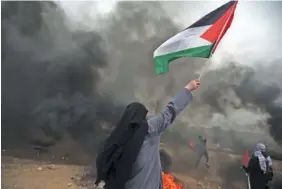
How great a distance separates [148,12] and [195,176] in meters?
1.86

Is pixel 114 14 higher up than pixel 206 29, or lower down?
higher up

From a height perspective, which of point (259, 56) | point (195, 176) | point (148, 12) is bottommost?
point (195, 176)

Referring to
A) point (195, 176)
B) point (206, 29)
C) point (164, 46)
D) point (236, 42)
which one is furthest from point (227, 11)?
point (195, 176)

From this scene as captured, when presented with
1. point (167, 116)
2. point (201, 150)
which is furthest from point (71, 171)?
point (167, 116)

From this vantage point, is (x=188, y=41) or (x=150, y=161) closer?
(x=150, y=161)

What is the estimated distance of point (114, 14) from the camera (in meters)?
5.29

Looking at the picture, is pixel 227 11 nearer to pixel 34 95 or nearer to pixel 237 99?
pixel 237 99

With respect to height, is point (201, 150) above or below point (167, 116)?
above

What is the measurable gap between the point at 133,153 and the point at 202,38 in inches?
60.6

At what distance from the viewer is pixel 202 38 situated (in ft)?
13.6

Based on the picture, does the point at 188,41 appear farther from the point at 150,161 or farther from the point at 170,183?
the point at 170,183

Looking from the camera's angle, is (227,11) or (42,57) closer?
(227,11)

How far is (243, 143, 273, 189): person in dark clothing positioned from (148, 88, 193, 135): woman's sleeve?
1.86 meters

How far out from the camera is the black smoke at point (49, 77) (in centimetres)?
527
